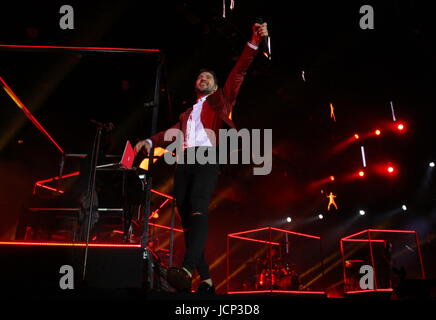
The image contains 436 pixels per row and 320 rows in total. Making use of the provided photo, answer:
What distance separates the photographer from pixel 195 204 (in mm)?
2254

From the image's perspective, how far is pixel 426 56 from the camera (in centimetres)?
751

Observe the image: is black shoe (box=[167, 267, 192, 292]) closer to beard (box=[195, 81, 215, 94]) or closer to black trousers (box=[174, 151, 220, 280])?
black trousers (box=[174, 151, 220, 280])

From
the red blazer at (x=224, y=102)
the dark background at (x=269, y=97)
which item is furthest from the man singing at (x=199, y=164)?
the dark background at (x=269, y=97)

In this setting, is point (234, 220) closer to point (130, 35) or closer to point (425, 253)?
point (425, 253)

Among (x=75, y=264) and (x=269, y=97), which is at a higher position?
(x=269, y=97)

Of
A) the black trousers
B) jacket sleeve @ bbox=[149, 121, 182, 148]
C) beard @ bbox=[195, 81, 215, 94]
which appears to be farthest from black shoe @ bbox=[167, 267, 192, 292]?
beard @ bbox=[195, 81, 215, 94]

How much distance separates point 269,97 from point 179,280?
6.60m

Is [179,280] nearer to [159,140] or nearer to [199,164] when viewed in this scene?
[199,164]

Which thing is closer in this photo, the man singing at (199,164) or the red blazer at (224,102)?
the man singing at (199,164)

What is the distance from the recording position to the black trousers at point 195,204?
2.17 meters

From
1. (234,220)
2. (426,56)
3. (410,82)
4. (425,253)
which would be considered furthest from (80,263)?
(425,253)

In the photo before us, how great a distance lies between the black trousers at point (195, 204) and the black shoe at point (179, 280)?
0.11m

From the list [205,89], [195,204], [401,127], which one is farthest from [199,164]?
[401,127]

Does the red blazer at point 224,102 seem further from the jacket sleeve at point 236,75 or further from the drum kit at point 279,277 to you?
the drum kit at point 279,277
